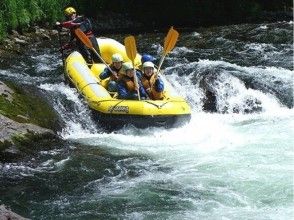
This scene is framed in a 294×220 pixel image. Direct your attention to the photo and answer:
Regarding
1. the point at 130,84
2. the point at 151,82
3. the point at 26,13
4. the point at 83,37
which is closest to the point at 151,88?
the point at 151,82

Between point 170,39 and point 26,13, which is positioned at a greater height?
point 26,13

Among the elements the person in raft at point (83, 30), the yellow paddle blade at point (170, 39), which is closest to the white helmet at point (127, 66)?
the yellow paddle blade at point (170, 39)

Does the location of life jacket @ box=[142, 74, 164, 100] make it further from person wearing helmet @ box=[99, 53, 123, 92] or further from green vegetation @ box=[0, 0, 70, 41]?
green vegetation @ box=[0, 0, 70, 41]

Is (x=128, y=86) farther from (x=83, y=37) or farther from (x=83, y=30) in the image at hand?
(x=83, y=30)

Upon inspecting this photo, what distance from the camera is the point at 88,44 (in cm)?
1125

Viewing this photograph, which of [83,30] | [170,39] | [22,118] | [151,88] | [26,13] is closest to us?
[22,118]

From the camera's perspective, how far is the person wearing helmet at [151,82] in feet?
31.3

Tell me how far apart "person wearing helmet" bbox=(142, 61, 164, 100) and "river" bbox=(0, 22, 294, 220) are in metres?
0.77

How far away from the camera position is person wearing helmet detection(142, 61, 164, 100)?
9.55 m

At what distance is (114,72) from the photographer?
399 inches

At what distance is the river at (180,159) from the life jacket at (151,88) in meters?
0.73

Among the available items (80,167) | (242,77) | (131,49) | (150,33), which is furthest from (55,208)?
(150,33)

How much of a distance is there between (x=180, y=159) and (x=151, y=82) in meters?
2.14

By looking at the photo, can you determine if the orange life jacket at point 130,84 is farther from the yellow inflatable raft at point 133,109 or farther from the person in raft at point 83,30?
the person in raft at point 83,30
